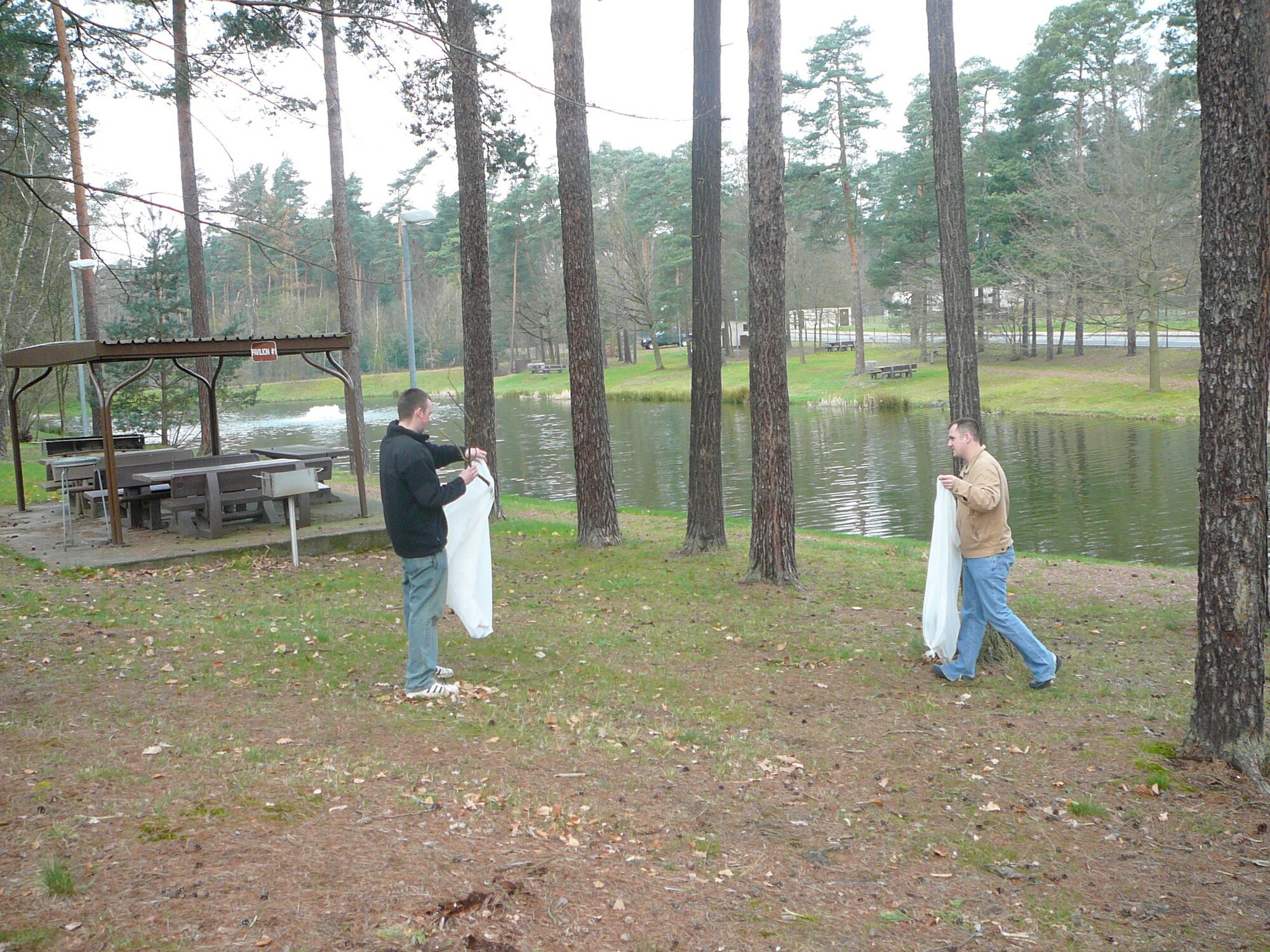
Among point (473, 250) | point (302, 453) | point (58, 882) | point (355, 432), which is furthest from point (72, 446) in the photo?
point (58, 882)

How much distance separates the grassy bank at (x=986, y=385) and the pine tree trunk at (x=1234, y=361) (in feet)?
81.7

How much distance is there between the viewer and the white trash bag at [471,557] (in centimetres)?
724

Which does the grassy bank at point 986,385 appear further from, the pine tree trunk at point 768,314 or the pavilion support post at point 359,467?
the pine tree trunk at point 768,314

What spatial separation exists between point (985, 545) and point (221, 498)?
9284 mm

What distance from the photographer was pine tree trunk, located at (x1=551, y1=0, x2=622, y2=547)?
40.3ft

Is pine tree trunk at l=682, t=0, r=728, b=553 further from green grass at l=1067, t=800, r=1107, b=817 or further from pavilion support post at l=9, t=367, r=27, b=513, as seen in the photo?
pavilion support post at l=9, t=367, r=27, b=513

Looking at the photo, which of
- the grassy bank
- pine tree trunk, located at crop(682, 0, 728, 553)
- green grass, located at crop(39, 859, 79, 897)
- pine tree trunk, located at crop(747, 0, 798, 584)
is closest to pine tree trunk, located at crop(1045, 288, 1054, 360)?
the grassy bank

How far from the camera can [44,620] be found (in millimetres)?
8547

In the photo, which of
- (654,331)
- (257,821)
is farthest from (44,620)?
(654,331)

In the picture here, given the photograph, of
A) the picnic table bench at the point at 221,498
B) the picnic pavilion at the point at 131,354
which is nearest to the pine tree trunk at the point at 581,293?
the picnic pavilion at the point at 131,354

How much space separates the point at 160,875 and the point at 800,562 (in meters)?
9.11

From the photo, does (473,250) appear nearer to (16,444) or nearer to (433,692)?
(16,444)

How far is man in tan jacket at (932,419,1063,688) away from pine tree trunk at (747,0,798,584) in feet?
9.73

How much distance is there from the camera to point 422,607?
6.52 metres
